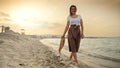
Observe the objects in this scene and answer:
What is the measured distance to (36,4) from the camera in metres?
10.0

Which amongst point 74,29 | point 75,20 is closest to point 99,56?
point 74,29

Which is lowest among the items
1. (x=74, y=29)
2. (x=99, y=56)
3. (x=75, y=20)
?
(x=99, y=56)

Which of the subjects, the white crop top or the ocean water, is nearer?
the white crop top

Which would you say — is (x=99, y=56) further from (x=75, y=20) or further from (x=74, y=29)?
(x=75, y=20)

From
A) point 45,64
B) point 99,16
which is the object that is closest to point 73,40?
point 45,64

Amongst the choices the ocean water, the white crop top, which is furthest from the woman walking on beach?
the ocean water

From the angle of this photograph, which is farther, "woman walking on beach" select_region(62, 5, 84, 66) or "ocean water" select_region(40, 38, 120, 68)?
"ocean water" select_region(40, 38, 120, 68)

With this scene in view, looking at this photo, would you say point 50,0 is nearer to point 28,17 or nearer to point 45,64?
point 28,17

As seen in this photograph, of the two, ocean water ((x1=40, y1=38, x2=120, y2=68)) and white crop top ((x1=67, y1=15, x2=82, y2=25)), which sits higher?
white crop top ((x1=67, y1=15, x2=82, y2=25))

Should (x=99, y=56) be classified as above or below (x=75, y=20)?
below

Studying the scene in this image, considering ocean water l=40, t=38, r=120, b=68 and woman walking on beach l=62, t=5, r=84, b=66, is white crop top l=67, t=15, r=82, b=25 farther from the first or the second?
ocean water l=40, t=38, r=120, b=68

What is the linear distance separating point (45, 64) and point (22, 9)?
181 inches

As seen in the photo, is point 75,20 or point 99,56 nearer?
point 75,20

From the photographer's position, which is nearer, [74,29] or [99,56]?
[74,29]
